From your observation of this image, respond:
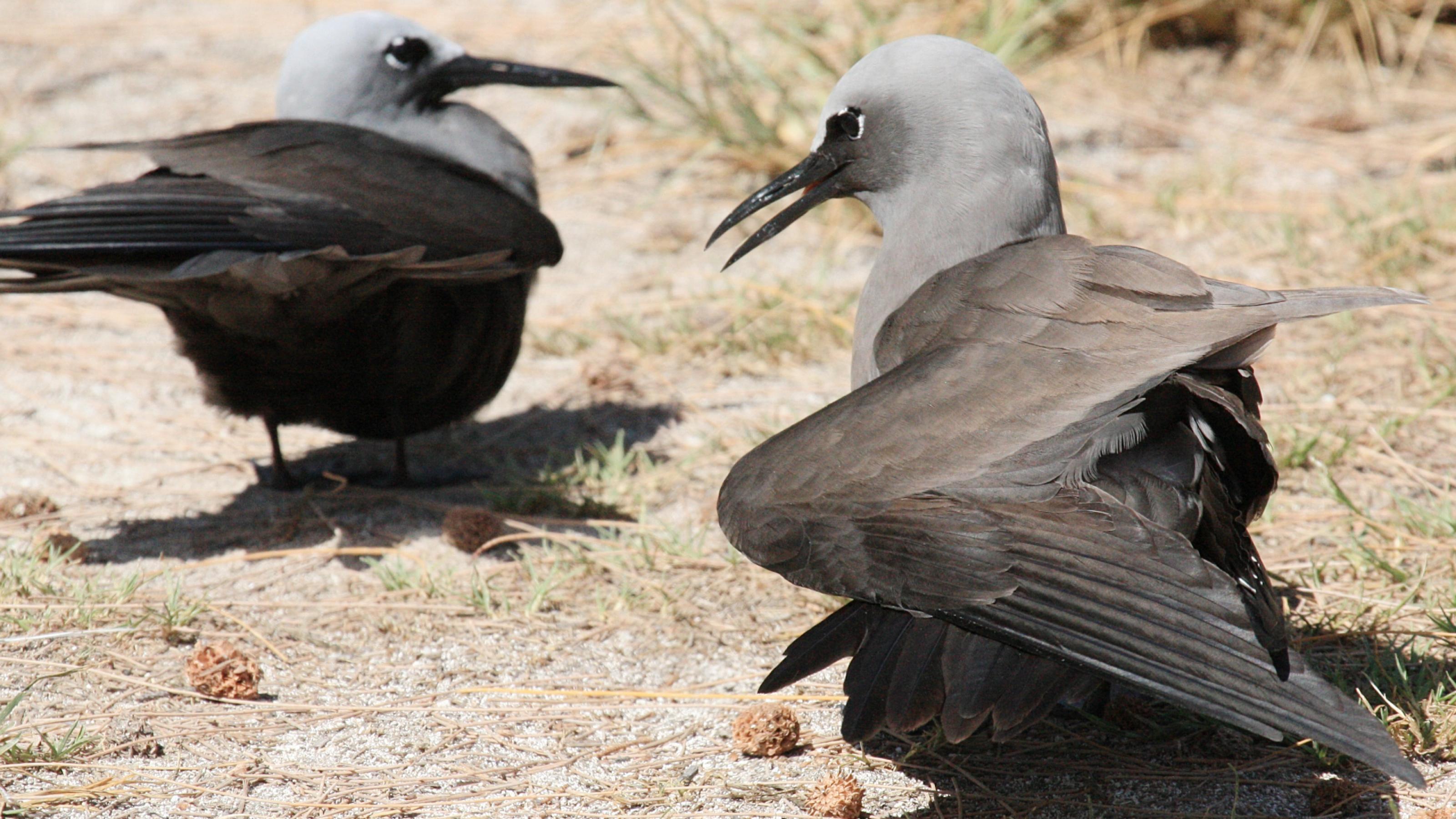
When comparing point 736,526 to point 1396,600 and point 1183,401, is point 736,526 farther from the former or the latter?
point 1396,600

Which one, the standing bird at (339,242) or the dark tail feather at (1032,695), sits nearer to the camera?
the dark tail feather at (1032,695)

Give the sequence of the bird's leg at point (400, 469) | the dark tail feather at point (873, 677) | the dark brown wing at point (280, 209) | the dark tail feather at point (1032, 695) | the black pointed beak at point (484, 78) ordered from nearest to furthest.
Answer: the dark tail feather at point (1032, 695)
the dark tail feather at point (873, 677)
the dark brown wing at point (280, 209)
the bird's leg at point (400, 469)
the black pointed beak at point (484, 78)

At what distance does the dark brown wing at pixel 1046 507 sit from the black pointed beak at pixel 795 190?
57 cm

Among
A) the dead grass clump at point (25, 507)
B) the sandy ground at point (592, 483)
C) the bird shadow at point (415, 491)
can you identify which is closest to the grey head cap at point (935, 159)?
the sandy ground at point (592, 483)

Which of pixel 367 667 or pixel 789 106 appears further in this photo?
pixel 789 106

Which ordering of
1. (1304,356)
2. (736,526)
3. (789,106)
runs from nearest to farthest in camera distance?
1. (736,526)
2. (1304,356)
3. (789,106)

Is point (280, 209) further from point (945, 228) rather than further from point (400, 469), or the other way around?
point (945, 228)

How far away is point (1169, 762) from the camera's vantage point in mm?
2338

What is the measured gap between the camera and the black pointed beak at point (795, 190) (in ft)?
9.27

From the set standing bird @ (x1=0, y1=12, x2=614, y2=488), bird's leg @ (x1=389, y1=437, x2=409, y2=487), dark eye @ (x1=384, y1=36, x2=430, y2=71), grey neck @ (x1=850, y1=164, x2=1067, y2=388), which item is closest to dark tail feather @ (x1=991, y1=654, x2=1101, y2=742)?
grey neck @ (x1=850, y1=164, x2=1067, y2=388)

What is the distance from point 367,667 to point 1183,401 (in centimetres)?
163

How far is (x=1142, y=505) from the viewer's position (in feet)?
6.81

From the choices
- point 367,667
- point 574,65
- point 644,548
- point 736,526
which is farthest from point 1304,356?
point 574,65

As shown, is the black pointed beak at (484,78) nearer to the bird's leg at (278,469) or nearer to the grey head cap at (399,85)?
the grey head cap at (399,85)
